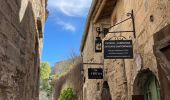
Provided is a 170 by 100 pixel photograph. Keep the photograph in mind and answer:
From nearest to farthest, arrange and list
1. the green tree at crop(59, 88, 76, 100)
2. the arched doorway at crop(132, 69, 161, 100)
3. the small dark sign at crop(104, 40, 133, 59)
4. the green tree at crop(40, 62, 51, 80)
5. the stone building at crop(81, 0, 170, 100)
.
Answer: the stone building at crop(81, 0, 170, 100)
the arched doorway at crop(132, 69, 161, 100)
the small dark sign at crop(104, 40, 133, 59)
the green tree at crop(59, 88, 76, 100)
the green tree at crop(40, 62, 51, 80)

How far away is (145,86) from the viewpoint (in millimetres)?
6281

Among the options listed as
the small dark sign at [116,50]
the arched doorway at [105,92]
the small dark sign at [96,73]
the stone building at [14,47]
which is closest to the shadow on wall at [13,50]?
the stone building at [14,47]

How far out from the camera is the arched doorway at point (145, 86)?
226 inches

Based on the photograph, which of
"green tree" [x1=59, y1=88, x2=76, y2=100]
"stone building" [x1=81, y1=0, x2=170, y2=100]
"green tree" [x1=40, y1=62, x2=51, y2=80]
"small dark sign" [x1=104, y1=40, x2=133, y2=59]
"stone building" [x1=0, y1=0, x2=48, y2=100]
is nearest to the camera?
"stone building" [x1=0, y1=0, x2=48, y2=100]

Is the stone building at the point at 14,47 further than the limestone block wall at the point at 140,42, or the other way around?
the limestone block wall at the point at 140,42

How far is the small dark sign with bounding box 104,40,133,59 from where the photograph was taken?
6.06 m

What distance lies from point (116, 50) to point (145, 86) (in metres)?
1.13

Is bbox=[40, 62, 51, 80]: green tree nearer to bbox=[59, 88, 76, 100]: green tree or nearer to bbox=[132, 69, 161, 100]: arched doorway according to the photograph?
bbox=[59, 88, 76, 100]: green tree

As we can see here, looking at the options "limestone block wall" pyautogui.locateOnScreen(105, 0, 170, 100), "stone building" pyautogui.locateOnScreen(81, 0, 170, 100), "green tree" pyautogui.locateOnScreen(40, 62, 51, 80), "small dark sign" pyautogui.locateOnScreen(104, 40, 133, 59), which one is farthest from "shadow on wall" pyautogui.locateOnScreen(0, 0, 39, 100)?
"green tree" pyautogui.locateOnScreen(40, 62, 51, 80)

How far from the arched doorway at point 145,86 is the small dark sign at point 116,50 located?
1.75 feet

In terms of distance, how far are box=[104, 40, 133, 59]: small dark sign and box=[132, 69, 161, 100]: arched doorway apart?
533 millimetres

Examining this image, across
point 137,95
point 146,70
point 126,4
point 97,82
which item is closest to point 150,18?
point 146,70

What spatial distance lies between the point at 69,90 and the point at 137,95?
1460cm

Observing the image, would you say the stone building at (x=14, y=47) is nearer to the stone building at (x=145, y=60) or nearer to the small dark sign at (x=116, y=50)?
the small dark sign at (x=116, y=50)
